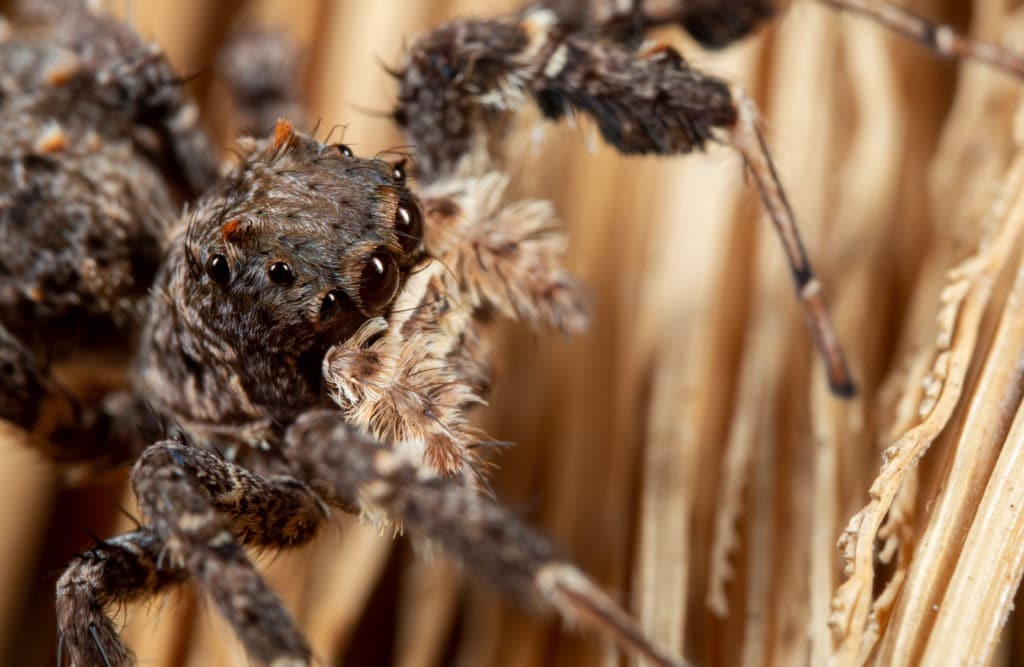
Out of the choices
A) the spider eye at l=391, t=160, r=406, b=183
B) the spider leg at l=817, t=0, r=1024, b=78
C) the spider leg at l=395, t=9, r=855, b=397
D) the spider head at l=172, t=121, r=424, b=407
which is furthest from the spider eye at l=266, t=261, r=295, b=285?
the spider leg at l=817, t=0, r=1024, b=78

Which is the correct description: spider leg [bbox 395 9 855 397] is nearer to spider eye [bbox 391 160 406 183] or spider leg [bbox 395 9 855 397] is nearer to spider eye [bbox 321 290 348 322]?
spider eye [bbox 391 160 406 183]

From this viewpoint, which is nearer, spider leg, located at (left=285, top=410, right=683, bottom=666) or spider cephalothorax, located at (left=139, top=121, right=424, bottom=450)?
spider leg, located at (left=285, top=410, right=683, bottom=666)

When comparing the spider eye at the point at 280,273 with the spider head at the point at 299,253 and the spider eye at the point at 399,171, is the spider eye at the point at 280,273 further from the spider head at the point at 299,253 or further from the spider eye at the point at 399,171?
the spider eye at the point at 399,171

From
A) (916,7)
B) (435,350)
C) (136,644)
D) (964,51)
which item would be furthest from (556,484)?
(916,7)

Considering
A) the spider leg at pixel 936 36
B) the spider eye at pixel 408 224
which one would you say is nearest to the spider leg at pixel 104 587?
the spider eye at pixel 408 224

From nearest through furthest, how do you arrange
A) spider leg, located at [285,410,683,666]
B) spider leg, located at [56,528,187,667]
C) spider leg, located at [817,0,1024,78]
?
spider leg, located at [285,410,683,666], spider leg, located at [56,528,187,667], spider leg, located at [817,0,1024,78]

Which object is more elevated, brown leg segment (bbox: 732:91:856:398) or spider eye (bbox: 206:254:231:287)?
brown leg segment (bbox: 732:91:856:398)
